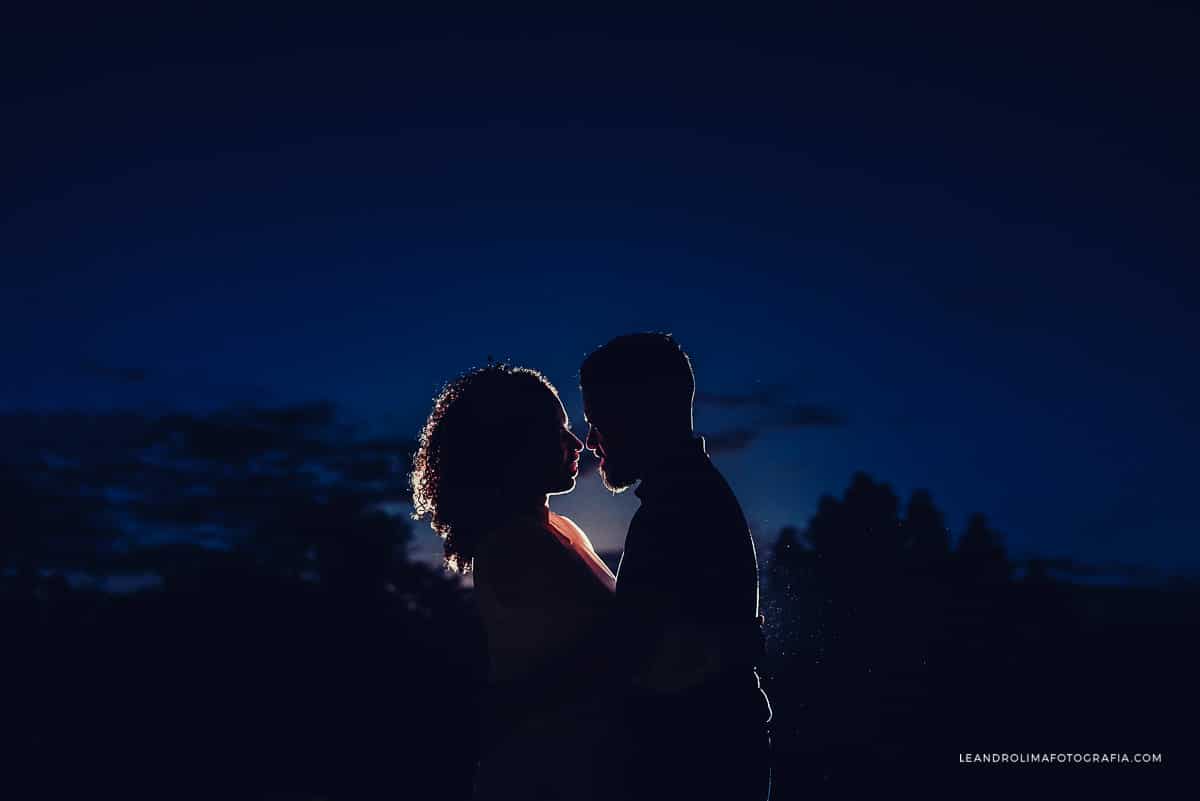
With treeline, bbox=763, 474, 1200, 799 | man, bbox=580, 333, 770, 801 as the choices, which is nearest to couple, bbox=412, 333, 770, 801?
man, bbox=580, 333, 770, 801

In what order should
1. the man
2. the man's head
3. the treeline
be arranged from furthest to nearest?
1. the treeline
2. the man's head
3. the man

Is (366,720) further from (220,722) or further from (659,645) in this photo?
(659,645)

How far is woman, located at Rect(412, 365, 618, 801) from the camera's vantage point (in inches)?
145

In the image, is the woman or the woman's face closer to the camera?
the woman

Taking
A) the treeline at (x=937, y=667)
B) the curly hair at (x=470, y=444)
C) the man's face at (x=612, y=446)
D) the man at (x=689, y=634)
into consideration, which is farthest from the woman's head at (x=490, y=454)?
the treeline at (x=937, y=667)

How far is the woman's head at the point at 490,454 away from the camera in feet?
13.2

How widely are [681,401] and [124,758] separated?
43.4 m

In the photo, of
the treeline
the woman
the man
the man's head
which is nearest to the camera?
the man

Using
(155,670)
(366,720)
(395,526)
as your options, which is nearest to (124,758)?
(155,670)

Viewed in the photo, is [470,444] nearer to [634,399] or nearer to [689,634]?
[634,399]

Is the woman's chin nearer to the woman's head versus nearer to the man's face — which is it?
the woman's head

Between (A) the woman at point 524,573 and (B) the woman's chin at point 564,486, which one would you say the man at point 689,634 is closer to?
(A) the woman at point 524,573

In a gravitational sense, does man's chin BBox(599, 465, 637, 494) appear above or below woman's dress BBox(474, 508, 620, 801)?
above

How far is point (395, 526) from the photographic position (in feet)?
170
